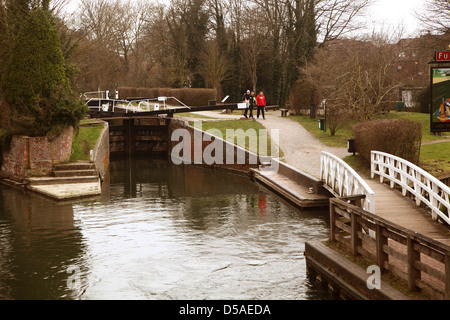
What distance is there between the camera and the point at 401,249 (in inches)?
433

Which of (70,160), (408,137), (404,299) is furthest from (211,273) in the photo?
(70,160)

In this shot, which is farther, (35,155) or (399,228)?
(35,155)

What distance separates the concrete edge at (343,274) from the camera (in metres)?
9.48

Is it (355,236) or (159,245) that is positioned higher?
(355,236)

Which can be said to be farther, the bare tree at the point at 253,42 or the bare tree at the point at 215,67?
the bare tree at the point at 253,42

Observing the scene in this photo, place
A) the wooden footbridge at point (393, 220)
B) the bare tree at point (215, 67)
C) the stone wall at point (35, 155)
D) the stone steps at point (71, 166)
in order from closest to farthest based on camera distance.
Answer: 1. the wooden footbridge at point (393, 220)
2. the stone wall at point (35, 155)
3. the stone steps at point (71, 166)
4. the bare tree at point (215, 67)

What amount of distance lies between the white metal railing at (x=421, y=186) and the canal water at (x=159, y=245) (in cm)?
234

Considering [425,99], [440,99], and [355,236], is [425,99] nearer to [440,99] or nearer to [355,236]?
[440,99]

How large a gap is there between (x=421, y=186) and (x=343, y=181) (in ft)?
18.5

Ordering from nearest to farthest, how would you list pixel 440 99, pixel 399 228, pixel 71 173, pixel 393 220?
1. pixel 399 228
2. pixel 393 220
3. pixel 440 99
4. pixel 71 173

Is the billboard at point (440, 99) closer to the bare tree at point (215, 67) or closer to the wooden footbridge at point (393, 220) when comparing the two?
the wooden footbridge at point (393, 220)

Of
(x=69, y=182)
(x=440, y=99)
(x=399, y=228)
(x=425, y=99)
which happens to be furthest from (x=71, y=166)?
(x=425, y=99)

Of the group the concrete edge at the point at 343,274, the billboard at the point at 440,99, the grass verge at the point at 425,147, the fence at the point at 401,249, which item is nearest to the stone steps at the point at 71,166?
the grass verge at the point at 425,147

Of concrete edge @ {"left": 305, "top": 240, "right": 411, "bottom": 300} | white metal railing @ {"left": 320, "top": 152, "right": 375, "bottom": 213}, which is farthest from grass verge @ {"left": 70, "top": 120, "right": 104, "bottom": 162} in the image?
concrete edge @ {"left": 305, "top": 240, "right": 411, "bottom": 300}
